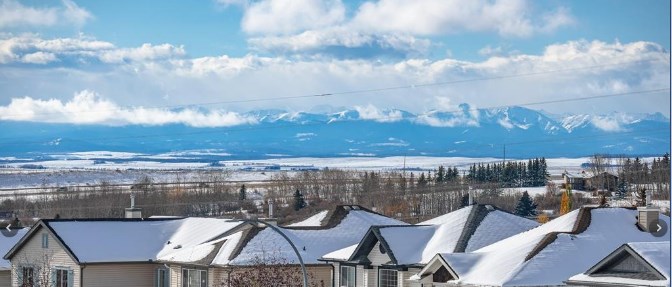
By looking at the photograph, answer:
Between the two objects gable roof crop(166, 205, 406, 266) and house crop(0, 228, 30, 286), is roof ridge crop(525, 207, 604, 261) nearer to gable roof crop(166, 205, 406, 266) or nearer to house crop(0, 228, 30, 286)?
gable roof crop(166, 205, 406, 266)

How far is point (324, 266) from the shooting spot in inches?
2510

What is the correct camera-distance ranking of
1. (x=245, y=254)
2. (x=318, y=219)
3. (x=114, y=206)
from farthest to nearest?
(x=114, y=206) → (x=318, y=219) → (x=245, y=254)

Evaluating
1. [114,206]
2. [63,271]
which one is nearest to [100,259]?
[63,271]

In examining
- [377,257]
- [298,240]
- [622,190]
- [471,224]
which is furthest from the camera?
[622,190]

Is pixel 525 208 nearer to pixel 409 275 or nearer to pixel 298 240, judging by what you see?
pixel 298 240

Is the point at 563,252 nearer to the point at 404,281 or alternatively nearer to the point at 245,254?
the point at 404,281

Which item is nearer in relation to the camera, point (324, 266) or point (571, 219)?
point (571, 219)

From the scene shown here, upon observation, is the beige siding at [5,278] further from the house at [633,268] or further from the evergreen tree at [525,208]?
the evergreen tree at [525,208]

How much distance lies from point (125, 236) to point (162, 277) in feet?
13.1

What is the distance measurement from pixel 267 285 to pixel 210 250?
6896mm

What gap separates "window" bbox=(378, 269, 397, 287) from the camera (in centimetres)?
5853

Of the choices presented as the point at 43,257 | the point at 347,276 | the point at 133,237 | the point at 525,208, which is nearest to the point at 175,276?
the point at 133,237

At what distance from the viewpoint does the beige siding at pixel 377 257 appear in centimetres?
5888

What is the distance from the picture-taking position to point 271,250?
207 feet
